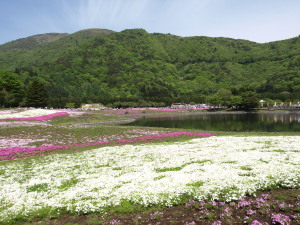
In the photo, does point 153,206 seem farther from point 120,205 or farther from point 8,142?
point 8,142

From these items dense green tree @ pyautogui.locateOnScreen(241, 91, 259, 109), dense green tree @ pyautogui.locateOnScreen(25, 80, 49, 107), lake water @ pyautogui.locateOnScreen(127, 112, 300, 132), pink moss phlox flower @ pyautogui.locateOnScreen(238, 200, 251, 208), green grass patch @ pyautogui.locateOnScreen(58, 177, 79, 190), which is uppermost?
dense green tree @ pyautogui.locateOnScreen(25, 80, 49, 107)

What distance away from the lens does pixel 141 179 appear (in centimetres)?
1414

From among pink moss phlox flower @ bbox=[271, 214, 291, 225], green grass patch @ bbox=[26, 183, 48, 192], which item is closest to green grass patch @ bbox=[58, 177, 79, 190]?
green grass patch @ bbox=[26, 183, 48, 192]

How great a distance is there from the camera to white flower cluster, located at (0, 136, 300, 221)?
37.7 ft

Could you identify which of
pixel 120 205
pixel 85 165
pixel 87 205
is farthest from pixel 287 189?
pixel 85 165

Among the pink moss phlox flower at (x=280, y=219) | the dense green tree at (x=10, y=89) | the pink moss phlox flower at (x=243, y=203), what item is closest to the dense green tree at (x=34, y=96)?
the dense green tree at (x=10, y=89)

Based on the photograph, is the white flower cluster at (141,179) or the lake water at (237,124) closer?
the white flower cluster at (141,179)

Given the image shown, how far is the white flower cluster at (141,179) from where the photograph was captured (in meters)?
11.5

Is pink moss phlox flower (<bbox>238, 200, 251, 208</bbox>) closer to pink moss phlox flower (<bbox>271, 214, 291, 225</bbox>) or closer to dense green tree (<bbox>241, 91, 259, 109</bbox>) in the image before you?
pink moss phlox flower (<bbox>271, 214, 291, 225</bbox>)

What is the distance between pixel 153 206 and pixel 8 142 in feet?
101

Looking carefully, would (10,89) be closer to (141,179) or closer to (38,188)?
(38,188)

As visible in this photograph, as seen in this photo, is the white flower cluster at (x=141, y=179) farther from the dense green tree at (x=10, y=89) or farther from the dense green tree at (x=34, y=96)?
the dense green tree at (x=10, y=89)

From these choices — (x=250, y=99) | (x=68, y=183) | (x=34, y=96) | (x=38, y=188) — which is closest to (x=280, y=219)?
(x=68, y=183)

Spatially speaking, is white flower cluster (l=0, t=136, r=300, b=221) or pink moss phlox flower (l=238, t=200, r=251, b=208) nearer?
pink moss phlox flower (l=238, t=200, r=251, b=208)
